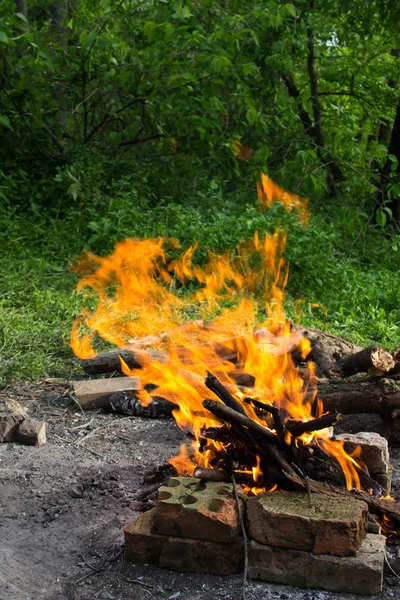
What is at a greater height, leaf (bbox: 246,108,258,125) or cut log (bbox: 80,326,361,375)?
leaf (bbox: 246,108,258,125)

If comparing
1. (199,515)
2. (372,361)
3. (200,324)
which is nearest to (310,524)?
→ (199,515)

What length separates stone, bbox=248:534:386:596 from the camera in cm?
302

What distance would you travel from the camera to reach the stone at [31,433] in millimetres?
4695

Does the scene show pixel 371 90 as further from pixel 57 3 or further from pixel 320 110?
pixel 57 3

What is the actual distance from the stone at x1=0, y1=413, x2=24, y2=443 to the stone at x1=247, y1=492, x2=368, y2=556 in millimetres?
2052

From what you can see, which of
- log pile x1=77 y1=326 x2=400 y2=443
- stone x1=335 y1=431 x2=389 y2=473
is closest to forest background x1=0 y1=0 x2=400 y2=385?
log pile x1=77 y1=326 x2=400 y2=443

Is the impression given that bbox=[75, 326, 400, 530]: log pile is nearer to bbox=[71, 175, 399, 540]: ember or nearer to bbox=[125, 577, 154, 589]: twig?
bbox=[71, 175, 399, 540]: ember

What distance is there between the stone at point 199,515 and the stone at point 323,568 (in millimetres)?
135

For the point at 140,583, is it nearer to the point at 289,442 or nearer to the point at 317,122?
the point at 289,442

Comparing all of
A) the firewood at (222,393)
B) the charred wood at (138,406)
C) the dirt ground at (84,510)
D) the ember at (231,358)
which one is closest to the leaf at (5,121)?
Result: the ember at (231,358)

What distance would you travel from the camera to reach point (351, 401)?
4723mm

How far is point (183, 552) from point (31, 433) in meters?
1.80

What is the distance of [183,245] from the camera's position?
27.9ft

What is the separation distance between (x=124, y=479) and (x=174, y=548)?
3.29 feet
